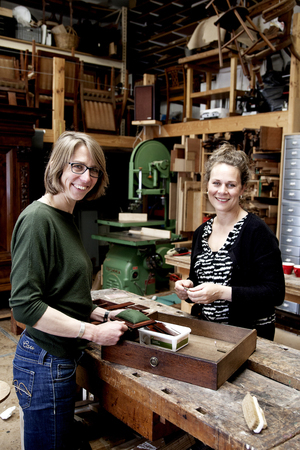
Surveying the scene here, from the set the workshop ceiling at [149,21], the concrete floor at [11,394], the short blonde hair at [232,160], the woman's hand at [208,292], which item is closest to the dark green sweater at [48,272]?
the woman's hand at [208,292]

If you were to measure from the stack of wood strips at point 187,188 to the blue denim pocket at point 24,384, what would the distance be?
406 cm

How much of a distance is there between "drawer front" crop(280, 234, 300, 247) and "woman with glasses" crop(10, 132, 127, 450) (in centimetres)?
327

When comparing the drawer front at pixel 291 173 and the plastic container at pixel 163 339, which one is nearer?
the plastic container at pixel 163 339

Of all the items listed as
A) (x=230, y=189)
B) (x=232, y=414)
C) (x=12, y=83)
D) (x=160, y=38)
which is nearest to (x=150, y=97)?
(x=12, y=83)

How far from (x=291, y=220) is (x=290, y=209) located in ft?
0.39

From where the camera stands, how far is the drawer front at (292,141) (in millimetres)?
4094

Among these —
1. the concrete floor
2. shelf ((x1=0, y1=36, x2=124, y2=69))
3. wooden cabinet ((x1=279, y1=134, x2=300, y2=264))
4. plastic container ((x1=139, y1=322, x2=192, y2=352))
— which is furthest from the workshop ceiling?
plastic container ((x1=139, y1=322, x2=192, y2=352))

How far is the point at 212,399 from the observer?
43.7 inches

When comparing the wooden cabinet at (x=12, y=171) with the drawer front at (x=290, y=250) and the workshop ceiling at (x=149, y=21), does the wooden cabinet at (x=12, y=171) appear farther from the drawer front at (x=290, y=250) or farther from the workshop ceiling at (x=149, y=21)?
the workshop ceiling at (x=149, y=21)

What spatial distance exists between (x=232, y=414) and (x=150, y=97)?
16.4 ft

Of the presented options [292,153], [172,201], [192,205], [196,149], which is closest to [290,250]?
[292,153]

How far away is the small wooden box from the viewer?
45.8 inches

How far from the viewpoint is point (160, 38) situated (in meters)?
8.15


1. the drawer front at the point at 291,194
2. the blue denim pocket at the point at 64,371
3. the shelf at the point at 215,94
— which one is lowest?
the blue denim pocket at the point at 64,371
